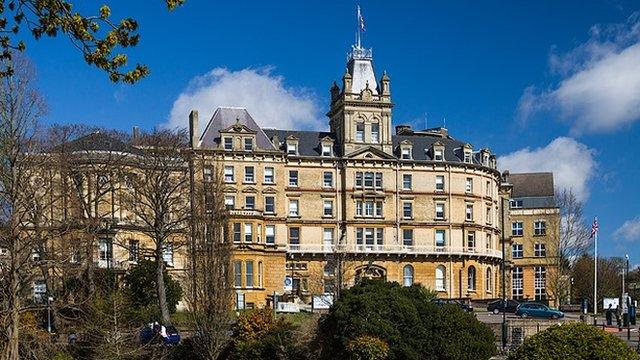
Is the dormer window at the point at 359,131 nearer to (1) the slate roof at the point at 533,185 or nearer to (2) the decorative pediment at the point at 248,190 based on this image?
(2) the decorative pediment at the point at 248,190

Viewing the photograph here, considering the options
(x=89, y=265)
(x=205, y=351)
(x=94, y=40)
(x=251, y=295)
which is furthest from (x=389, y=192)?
(x=94, y=40)

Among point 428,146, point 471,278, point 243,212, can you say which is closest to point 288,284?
point 243,212

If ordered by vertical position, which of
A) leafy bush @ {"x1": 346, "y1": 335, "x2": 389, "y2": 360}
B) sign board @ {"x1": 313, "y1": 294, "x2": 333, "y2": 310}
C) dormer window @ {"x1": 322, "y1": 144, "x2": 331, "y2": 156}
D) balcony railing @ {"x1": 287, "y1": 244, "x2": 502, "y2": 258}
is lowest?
sign board @ {"x1": 313, "y1": 294, "x2": 333, "y2": 310}

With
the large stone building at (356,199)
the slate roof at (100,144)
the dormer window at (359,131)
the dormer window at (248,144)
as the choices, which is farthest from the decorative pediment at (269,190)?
the slate roof at (100,144)

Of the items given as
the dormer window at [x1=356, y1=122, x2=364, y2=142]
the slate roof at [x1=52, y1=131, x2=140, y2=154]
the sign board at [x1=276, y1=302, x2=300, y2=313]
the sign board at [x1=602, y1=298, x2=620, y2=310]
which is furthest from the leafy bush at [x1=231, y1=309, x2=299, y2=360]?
the dormer window at [x1=356, y1=122, x2=364, y2=142]

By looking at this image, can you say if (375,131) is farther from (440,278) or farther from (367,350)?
(367,350)

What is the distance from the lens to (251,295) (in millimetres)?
73562

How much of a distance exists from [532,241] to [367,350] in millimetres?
68240

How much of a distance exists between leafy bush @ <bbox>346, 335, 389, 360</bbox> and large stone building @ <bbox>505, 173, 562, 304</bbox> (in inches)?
2489

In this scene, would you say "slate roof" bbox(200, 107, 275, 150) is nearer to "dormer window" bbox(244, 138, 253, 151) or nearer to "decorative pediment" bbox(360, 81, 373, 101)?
"dormer window" bbox(244, 138, 253, 151)

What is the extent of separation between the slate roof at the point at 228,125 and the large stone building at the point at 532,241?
109 feet

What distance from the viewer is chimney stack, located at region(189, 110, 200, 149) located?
76188mm

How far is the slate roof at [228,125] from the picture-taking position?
255ft

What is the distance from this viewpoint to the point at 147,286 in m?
54.1
